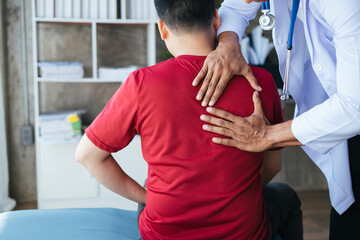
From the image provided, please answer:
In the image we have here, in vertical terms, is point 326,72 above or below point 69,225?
above

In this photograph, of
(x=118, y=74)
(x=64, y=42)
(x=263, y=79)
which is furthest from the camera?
(x=64, y=42)

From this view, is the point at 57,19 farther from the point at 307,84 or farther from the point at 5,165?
the point at 307,84

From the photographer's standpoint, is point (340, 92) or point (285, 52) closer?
point (340, 92)

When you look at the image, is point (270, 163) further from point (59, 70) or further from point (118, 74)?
point (59, 70)

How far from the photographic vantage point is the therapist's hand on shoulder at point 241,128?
0.95m

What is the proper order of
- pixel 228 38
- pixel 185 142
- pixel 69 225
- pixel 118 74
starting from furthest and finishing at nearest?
pixel 118 74 → pixel 69 225 → pixel 228 38 → pixel 185 142

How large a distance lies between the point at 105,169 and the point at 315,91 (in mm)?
739

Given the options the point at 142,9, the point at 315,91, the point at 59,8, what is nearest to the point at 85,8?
the point at 59,8

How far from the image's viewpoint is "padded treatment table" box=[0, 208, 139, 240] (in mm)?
1194

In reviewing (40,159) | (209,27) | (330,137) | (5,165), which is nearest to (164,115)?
(209,27)

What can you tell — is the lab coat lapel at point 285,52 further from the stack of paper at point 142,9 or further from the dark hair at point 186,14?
the stack of paper at point 142,9

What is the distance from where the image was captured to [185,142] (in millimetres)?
941

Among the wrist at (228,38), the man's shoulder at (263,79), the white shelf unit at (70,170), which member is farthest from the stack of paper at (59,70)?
the man's shoulder at (263,79)

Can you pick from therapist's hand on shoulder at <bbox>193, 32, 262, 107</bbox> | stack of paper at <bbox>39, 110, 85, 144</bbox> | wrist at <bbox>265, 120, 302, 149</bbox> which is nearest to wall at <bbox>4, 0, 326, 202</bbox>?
stack of paper at <bbox>39, 110, 85, 144</bbox>
